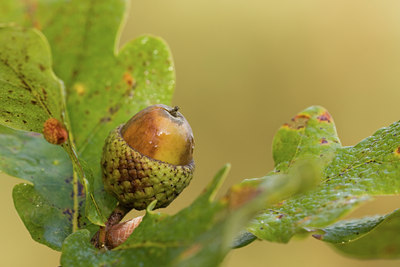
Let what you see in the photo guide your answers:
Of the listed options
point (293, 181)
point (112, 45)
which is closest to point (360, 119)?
point (112, 45)

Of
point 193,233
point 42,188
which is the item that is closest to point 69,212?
point 42,188

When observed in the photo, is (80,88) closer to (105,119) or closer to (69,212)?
(105,119)

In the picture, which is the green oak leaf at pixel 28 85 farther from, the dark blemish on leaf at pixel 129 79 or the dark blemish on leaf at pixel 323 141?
the dark blemish on leaf at pixel 323 141

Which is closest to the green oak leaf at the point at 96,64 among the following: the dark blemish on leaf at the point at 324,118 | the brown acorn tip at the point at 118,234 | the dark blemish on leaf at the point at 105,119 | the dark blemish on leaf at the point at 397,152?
the dark blemish on leaf at the point at 105,119

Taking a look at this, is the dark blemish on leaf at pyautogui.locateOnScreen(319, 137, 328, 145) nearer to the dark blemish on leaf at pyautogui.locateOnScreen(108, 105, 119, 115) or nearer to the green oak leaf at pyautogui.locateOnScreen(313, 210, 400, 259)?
the green oak leaf at pyautogui.locateOnScreen(313, 210, 400, 259)

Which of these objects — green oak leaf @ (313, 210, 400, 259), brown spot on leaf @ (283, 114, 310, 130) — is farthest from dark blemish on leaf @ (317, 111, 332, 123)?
green oak leaf @ (313, 210, 400, 259)
